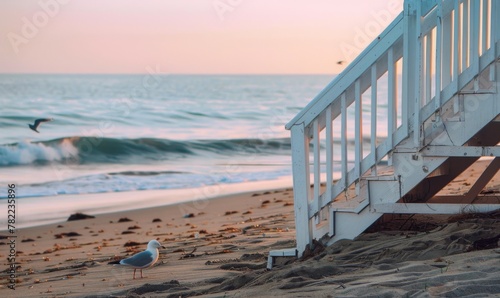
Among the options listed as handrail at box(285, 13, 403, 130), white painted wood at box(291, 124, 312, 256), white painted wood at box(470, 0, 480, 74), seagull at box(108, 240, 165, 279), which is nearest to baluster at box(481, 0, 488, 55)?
white painted wood at box(470, 0, 480, 74)

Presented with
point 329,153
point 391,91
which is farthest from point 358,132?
point 391,91

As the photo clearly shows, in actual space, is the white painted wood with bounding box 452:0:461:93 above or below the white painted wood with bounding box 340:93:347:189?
above

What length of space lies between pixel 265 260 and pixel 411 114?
6.45ft

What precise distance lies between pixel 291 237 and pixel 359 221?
88.5 inches

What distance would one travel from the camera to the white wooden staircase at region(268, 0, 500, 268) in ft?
18.6

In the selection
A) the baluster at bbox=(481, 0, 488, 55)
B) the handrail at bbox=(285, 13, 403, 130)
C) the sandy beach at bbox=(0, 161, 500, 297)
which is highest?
the baluster at bbox=(481, 0, 488, 55)

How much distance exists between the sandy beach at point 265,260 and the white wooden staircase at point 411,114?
0.24 metres

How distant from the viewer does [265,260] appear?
6.93 m

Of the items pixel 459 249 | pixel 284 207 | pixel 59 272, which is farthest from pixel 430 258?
pixel 284 207

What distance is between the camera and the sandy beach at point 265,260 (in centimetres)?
481

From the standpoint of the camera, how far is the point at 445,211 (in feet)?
19.5

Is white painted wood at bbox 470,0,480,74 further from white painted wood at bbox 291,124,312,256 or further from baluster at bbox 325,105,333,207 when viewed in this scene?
white painted wood at bbox 291,124,312,256

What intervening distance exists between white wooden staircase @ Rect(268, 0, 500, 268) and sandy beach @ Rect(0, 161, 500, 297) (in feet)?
0.77

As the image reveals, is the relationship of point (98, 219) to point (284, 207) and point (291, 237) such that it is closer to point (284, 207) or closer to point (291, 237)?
point (284, 207)
